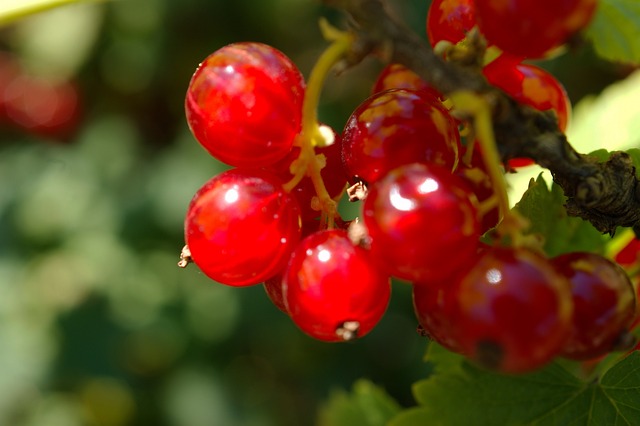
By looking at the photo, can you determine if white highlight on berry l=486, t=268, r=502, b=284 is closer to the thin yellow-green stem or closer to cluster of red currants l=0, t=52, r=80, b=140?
the thin yellow-green stem

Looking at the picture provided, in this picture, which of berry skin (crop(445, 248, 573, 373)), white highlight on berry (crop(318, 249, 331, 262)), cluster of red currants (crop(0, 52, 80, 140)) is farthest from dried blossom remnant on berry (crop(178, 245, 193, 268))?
cluster of red currants (crop(0, 52, 80, 140))

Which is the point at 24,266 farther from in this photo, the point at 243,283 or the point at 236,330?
the point at 243,283

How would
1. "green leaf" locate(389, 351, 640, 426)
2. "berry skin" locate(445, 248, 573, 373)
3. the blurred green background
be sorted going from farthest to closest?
1. the blurred green background
2. "green leaf" locate(389, 351, 640, 426)
3. "berry skin" locate(445, 248, 573, 373)

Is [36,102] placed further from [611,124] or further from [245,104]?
[245,104]

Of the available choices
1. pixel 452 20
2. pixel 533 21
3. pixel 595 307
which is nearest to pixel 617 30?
pixel 452 20

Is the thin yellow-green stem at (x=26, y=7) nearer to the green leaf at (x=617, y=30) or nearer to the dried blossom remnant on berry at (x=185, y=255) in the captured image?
the dried blossom remnant on berry at (x=185, y=255)
